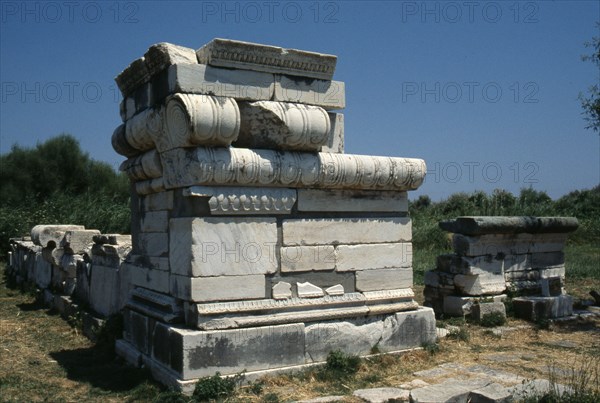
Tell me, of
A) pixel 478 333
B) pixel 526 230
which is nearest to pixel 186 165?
pixel 478 333

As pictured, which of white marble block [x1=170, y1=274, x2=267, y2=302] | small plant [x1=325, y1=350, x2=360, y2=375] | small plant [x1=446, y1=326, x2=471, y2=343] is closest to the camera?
Answer: white marble block [x1=170, y1=274, x2=267, y2=302]

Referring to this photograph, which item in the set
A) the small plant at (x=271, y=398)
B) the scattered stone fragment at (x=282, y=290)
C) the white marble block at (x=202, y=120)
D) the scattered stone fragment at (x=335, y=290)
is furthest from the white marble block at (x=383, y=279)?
the white marble block at (x=202, y=120)

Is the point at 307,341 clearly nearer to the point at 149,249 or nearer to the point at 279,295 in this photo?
the point at 279,295

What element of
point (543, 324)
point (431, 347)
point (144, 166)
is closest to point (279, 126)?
point (144, 166)

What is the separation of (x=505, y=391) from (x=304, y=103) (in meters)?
2.95

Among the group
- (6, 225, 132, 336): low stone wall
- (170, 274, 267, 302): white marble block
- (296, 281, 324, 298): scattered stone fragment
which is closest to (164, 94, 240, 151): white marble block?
(170, 274, 267, 302): white marble block

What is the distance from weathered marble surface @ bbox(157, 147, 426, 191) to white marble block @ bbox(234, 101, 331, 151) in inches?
4.5

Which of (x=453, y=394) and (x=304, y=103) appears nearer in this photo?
(x=453, y=394)

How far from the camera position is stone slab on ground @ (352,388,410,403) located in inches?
171

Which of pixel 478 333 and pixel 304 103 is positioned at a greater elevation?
pixel 304 103

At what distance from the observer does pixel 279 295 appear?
16.6 ft

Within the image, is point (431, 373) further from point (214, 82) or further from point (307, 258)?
point (214, 82)

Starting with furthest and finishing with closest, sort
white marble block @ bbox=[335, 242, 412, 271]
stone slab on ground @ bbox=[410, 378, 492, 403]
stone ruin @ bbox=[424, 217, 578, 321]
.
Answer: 1. stone ruin @ bbox=[424, 217, 578, 321]
2. white marble block @ bbox=[335, 242, 412, 271]
3. stone slab on ground @ bbox=[410, 378, 492, 403]

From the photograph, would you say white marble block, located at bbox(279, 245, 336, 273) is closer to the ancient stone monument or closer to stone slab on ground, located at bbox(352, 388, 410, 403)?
the ancient stone monument
